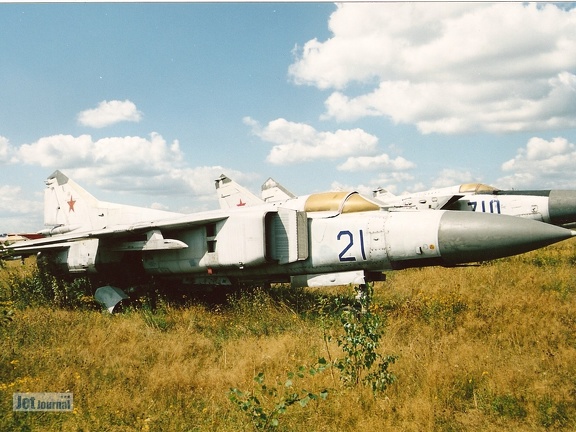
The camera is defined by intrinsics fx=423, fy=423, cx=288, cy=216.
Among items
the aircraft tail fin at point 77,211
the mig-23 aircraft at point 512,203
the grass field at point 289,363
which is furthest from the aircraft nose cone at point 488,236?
the aircraft tail fin at point 77,211

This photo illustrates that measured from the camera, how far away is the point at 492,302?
7.98m

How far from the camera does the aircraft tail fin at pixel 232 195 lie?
15.0m

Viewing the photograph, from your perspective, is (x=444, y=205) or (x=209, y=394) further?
(x=444, y=205)

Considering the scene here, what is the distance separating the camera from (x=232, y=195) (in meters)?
15.1

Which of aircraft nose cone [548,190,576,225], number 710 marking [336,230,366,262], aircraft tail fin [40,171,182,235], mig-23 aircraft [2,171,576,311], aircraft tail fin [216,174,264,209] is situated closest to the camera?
mig-23 aircraft [2,171,576,311]

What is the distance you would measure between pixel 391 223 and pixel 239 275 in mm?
3197

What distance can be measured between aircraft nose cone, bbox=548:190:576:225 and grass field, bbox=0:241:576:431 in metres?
3.39

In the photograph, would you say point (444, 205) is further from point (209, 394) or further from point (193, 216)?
point (209, 394)

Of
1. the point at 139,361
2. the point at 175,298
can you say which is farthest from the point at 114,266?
the point at 139,361

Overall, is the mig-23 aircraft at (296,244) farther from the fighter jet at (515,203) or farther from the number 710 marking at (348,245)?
the fighter jet at (515,203)

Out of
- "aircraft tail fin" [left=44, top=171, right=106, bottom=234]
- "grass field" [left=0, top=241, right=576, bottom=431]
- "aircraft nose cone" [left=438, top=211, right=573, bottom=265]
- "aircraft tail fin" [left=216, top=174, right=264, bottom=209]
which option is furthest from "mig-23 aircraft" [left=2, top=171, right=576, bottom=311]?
"aircraft tail fin" [left=216, top=174, right=264, bottom=209]

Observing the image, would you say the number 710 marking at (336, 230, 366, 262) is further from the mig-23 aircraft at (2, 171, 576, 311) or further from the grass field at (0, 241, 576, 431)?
the grass field at (0, 241, 576, 431)

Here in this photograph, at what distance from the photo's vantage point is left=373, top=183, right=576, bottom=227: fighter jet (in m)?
11.9

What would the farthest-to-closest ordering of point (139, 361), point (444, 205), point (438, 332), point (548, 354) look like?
1. point (444, 205)
2. point (438, 332)
3. point (139, 361)
4. point (548, 354)
